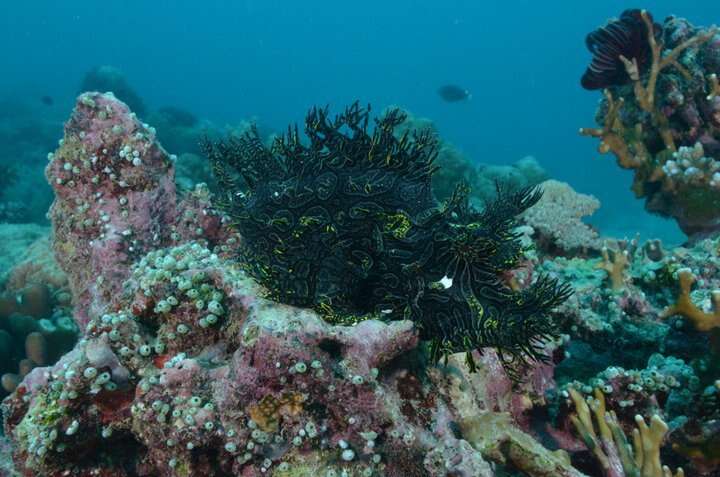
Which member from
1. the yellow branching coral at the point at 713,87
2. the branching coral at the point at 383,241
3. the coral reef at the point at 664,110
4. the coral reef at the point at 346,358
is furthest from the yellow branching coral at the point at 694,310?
the yellow branching coral at the point at 713,87

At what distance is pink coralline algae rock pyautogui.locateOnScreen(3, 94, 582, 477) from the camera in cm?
353

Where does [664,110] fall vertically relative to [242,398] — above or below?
above

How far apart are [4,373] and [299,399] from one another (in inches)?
282

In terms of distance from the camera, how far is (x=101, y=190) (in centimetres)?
606

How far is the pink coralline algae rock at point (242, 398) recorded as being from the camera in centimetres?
353

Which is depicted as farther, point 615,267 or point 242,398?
point 615,267

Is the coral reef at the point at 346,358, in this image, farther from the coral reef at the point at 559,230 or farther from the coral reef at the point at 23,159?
the coral reef at the point at 23,159

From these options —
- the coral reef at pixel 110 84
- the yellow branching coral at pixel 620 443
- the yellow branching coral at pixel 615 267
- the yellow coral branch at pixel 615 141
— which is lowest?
the yellow branching coral at pixel 620 443

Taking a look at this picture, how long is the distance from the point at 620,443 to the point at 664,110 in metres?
7.73

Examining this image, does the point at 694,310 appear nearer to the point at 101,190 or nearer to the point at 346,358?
the point at 346,358

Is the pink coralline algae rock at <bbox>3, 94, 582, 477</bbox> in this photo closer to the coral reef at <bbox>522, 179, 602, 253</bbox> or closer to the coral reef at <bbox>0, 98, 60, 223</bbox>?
the coral reef at <bbox>522, 179, 602, 253</bbox>

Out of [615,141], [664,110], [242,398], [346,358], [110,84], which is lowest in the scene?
[242,398]

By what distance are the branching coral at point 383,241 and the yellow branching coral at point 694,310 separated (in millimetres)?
1574

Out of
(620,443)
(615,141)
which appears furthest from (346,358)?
(615,141)
